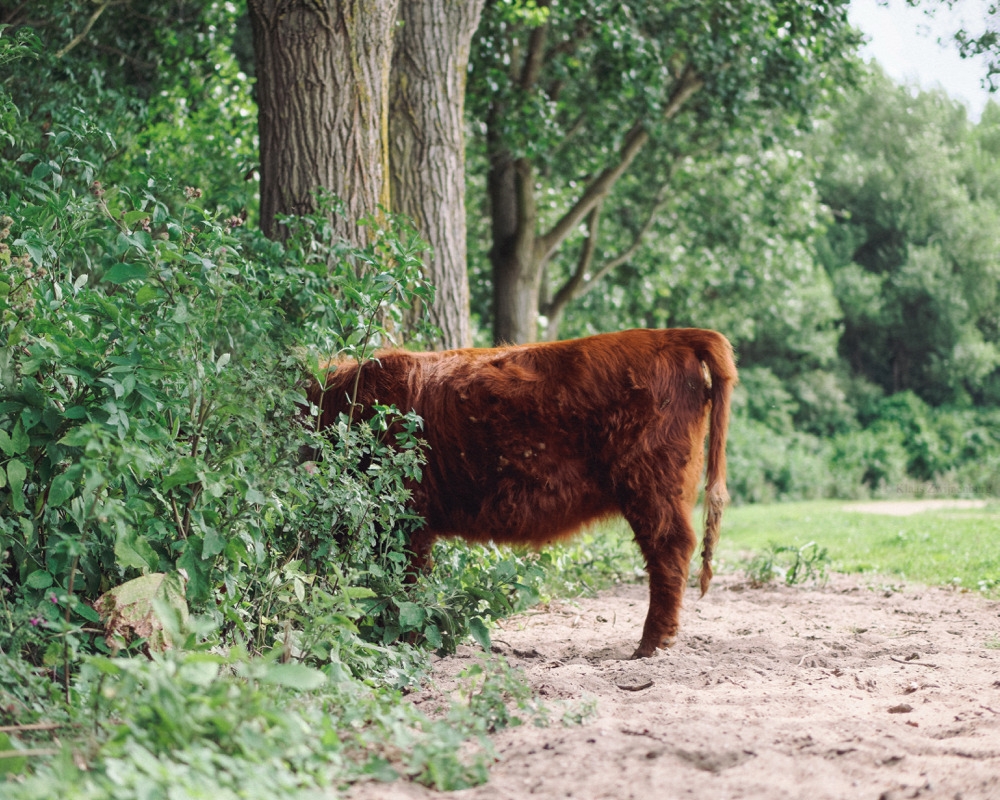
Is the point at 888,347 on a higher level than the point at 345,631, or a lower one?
higher

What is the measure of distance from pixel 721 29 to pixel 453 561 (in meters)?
6.76

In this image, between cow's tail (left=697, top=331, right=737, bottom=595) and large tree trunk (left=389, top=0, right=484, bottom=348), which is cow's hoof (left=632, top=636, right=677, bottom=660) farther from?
large tree trunk (left=389, top=0, right=484, bottom=348)

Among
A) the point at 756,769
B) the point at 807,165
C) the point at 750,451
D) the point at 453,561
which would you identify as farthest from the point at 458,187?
the point at 750,451

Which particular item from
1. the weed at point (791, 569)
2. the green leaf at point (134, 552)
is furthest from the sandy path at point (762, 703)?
the green leaf at point (134, 552)

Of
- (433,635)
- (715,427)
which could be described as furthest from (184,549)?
(715,427)

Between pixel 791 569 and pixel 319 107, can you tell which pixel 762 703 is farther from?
pixel 319 107

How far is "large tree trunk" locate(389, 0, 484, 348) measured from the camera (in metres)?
5.24

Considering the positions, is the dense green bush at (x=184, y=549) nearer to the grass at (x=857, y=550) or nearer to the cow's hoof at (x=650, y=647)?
the cow's hoof at (x=650, y=647)

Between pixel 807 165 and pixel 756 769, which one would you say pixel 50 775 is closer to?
pixel 756 769

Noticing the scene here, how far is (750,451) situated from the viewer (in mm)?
17938

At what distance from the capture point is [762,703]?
2645 millimetres

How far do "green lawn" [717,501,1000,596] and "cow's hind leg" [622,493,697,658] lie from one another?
2348 mm

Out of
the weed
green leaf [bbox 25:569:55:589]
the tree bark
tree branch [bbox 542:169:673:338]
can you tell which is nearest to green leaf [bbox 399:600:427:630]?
green leaf [bbox 25:569:55:589]

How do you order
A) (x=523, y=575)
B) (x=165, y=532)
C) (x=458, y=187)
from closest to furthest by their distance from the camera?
(x=165, y=532) → (x=523, y=575) → (x=458, y=187)
